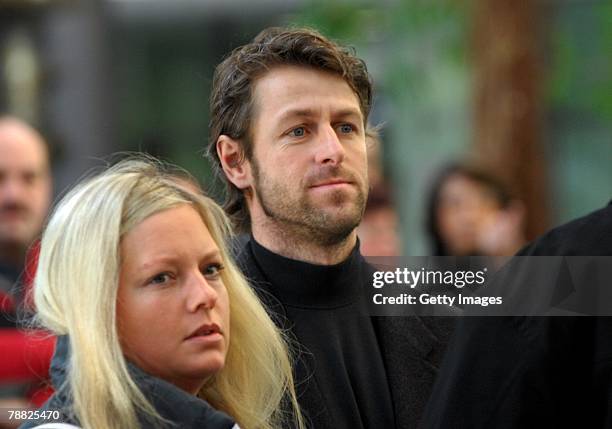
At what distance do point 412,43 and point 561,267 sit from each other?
7166mm

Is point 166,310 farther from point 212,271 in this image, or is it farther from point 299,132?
point 299,132

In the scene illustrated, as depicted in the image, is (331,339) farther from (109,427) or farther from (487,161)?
(487,161)

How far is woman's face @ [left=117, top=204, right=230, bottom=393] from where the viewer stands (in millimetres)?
3018

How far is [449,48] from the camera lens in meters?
9.87

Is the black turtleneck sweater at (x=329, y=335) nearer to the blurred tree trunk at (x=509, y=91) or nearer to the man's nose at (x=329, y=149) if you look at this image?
the man's nose at (x=329, y=149)

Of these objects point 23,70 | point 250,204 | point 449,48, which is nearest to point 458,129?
point 449,48

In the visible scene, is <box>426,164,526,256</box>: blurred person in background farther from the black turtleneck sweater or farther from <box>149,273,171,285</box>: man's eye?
<box>149,273,171,285</box>: man's eye

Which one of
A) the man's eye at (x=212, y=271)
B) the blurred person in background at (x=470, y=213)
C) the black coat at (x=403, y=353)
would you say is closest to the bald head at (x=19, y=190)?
the blurred person in background at (x=470, y=213)

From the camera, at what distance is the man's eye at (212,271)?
3127 mm

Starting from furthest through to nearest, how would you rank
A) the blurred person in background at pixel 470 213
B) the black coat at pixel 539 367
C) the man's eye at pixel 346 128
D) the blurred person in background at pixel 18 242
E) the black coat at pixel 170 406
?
the blurred person in background at pixel 470 213
the blurred person in background at pixel 18 242
the man's eye at pixel 346 128
the black coat at pixel 170 406
the black coat at pixel 539 367

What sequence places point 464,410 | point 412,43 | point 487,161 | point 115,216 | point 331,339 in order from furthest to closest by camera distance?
point 412,43 → point 487,161 → point 331,339 → point 115,216 → point 464,410

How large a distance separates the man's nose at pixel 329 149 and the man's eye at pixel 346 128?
0.06 m

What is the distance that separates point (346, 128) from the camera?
341cm

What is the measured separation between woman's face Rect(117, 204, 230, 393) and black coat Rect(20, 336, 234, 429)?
72mm
